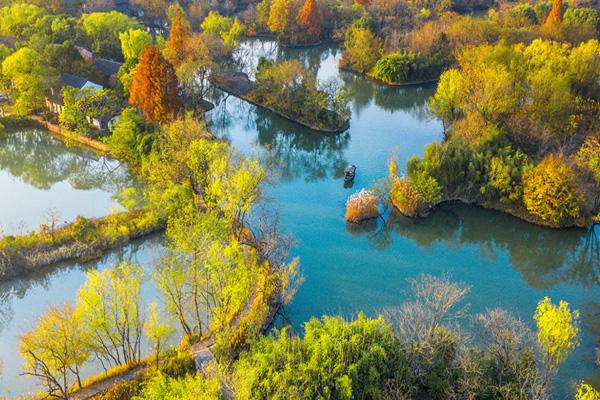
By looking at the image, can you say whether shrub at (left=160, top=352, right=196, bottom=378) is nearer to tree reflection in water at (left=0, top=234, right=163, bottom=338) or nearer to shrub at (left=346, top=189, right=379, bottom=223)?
tree reflection in water at (left=0, top=234, right=163, bottom=338)

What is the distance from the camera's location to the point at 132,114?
103 ft

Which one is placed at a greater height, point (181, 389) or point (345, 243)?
point (181, 389)

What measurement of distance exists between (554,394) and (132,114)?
25.5 metres

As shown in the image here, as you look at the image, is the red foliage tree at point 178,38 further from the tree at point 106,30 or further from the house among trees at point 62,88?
the house among trees at point 62,88

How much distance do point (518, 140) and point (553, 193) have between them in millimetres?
7031

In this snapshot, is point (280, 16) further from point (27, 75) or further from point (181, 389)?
point (181, 389)

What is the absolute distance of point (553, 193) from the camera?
26391mm

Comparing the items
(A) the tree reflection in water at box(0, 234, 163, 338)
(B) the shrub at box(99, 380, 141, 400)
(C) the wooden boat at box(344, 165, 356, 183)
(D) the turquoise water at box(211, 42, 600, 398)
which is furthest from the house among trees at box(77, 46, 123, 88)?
(B) the shrub at box(99, 380, 141, 400)

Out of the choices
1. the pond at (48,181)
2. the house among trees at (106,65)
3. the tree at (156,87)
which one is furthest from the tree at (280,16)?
the pond at (48,181)

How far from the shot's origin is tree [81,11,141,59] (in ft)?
149

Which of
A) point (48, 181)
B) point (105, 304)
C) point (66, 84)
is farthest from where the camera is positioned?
point (66, 84)

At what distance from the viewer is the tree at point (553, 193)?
2634 centimetres

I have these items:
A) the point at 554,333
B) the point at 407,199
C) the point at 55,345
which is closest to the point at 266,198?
the point at 407,199

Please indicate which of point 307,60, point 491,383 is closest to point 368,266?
point 491,383
